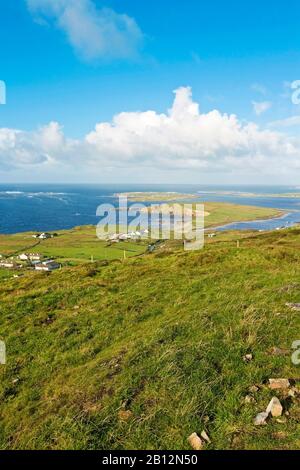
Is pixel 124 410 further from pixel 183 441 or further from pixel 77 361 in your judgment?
pixel 77 361

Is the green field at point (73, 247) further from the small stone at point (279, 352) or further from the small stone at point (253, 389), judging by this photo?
the small stone at point (253, 389)

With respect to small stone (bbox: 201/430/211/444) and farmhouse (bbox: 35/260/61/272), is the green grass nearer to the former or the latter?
farmhouse (bbox: 35/260/61/272)

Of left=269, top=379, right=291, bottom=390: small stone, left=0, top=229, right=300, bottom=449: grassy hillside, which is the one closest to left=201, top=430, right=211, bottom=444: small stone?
left=0, top=229, right=300, bottom=449: grassy hillside

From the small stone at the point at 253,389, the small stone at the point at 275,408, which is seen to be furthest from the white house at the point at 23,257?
the small stone at the point at 275,408

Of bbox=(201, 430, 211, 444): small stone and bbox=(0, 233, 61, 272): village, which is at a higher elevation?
bbox=(201, 430, 211, 444): small stone

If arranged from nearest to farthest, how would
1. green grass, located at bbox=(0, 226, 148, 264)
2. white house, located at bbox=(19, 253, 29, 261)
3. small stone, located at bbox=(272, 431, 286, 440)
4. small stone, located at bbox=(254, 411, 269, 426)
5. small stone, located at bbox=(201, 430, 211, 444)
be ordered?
small stone, located at bbox=(272, 431, 286, 440), small stone, located at bbox=(201, 430, 211, 444), small stone, located at bbox=(254, 411, 269, 426), white house, located at bbox=(19, 253, 29, 261), green grass, located at bbox=(0, 226, 148, 264)

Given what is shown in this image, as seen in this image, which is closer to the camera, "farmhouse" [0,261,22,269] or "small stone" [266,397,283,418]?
"small stone" [266,397,283,418]

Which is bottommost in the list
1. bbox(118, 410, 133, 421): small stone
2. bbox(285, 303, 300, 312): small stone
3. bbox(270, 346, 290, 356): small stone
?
bbox(118, 410, 133, 421): small stone
